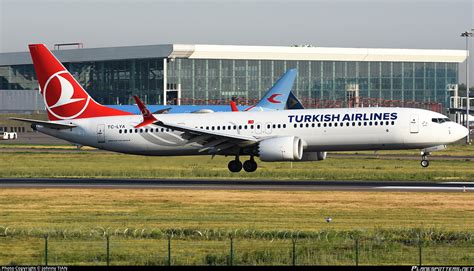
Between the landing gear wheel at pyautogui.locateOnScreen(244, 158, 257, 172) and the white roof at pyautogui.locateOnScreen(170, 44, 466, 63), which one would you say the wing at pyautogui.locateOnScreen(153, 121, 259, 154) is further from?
the white roof at pyautogui.locateOnScreen(170, 44, 466, 63)

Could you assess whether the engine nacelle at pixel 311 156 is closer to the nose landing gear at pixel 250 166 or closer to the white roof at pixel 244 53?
the nose landing gear at pixel 250 166

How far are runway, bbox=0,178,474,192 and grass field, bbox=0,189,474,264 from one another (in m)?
2.42

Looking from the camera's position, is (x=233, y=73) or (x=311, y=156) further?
(x=233, y=73)

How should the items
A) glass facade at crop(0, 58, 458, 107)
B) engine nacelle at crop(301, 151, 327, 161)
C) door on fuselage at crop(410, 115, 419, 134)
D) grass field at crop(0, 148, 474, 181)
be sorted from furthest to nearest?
glass facade at crop(0, 58, 458, 107), grass field at crop(0, 148, 474, 181), engine nacelle at crop(301, 151, 327, 161), door on fuselage at crop(410, 115, 419, 134)

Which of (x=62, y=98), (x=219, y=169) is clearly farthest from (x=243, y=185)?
(x=62, y=98)

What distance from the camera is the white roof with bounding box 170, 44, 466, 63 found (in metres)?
157

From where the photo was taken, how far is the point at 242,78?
161375 millimetres

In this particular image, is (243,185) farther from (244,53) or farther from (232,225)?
(244,53)

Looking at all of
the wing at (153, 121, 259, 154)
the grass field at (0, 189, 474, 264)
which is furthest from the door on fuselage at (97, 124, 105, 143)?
the grass field at (0, 189, 474, 264)

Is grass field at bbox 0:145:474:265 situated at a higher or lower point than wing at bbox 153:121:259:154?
lower

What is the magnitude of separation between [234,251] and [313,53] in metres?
136

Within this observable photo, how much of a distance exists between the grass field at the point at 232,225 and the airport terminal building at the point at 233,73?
108 meters

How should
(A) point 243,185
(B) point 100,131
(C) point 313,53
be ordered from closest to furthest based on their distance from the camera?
1. (A) point 243,185
2. (B) point 100,131
3. (C) point 313,53

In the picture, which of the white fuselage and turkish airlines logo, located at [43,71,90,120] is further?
turkish airlines logo, located at [43,71,90,120]
